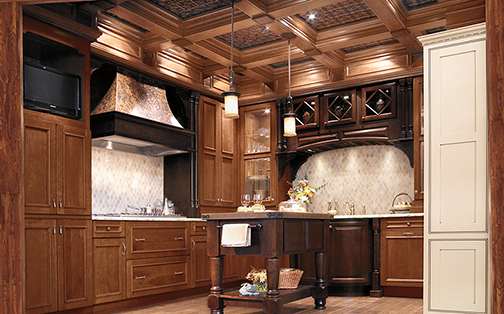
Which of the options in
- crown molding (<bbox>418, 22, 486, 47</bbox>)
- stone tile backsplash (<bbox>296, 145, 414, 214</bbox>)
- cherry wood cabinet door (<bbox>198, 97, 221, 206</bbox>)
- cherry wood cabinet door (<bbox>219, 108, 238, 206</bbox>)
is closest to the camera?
crown molding (<bbox>418, 22, 486, 47</bbox>)

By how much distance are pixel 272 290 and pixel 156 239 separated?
1.81 meters

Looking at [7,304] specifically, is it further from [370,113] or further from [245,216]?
[370,113]

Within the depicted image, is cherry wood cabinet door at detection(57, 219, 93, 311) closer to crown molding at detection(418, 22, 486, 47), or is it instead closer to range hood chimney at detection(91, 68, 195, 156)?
range hood chimney at detection(91, 68, 195, 156)

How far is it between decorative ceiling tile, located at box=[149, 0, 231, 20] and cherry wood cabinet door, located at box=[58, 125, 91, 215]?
151 cm

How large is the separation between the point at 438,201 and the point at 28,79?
11.8 feet

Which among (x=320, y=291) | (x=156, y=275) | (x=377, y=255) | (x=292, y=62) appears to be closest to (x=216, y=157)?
(x=292, y=62)

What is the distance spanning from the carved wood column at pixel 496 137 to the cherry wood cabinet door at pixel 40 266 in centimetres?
353

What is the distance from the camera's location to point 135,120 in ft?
19.6

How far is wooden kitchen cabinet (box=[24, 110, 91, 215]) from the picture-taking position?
461cm

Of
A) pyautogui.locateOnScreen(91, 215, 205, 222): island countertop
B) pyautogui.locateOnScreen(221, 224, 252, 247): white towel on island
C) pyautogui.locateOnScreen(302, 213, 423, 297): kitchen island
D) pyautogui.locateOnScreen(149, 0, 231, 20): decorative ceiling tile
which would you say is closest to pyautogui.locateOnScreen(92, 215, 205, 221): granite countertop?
pyautogui.locateOnScreen(91, 215, 205, 222): island countertop

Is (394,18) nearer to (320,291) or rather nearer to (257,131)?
(320,291)

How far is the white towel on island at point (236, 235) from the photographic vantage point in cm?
461

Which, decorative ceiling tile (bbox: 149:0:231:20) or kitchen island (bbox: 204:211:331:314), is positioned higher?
decorative ceiling tile (bbox: 149:0:231:20)

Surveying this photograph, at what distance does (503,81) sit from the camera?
9.67ft
